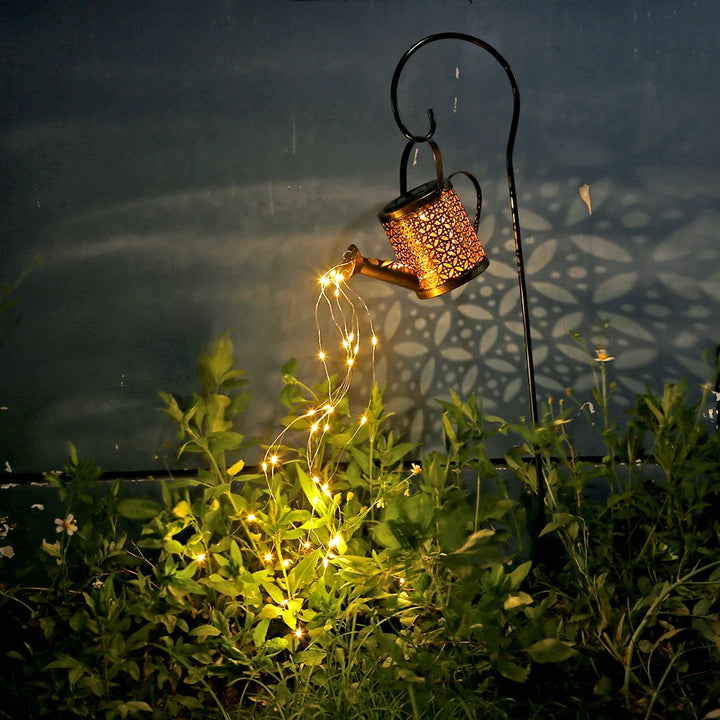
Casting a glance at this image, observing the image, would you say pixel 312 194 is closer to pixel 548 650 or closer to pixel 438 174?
pixel 438 174

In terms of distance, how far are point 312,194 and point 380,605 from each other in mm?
1186

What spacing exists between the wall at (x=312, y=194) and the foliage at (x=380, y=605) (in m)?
0.37

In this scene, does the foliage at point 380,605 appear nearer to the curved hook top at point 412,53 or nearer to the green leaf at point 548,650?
the green leaf at point 548,650

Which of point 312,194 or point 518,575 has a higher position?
point 312,194

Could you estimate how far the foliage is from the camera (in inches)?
56.3

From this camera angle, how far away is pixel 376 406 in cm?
186

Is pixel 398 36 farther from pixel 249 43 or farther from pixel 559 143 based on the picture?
pixel 559 143

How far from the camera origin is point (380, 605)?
185 cm

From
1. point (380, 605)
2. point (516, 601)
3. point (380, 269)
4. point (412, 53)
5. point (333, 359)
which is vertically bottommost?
point (380, 605)

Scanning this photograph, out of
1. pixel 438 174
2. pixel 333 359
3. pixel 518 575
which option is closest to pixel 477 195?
pixel 438 174

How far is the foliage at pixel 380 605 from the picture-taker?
1430 millimetres

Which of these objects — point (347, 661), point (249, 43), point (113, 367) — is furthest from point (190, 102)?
point (347, 661)

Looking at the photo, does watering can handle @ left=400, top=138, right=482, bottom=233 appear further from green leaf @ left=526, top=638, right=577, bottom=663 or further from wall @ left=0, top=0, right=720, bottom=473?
green leaf @ left=526, top=638, right=577, bottom=663

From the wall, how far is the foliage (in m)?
0.37
